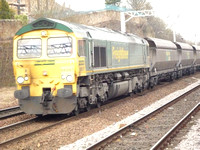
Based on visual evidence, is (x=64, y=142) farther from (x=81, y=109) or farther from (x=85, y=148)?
(x=81, y=109)

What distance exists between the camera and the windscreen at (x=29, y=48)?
38.0ft

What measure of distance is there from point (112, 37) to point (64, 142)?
23.8 ft

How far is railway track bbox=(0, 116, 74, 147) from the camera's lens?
903 cm

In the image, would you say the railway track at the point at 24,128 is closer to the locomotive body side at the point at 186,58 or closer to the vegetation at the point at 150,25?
the locomotive body side at the point at 186,58

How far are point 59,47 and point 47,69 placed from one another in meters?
0.85

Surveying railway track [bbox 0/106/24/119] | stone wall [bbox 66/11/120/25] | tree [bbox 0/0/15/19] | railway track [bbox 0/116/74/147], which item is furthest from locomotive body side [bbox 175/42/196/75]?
railway track [bbox 0/116/74/147]

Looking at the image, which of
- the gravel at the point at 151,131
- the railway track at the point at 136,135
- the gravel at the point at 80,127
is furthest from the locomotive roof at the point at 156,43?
the railway track at the point at 136,135

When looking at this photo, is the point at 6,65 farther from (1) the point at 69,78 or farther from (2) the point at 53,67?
(1) the point at 69,78

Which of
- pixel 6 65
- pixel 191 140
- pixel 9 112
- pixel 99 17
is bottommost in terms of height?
pixel 9 112

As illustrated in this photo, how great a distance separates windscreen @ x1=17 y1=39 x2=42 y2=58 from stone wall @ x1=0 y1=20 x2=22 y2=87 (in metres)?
12.7

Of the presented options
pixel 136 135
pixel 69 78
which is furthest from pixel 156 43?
pixel 136 135

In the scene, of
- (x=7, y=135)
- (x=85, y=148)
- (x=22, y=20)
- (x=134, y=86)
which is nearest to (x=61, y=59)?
(x=7, y=135)

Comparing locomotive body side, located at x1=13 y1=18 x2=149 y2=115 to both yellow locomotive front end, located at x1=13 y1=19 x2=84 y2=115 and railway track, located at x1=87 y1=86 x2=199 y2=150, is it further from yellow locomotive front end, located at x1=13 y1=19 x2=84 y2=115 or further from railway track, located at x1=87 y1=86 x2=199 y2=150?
railway track, located at x1=87 y1=86 x2=199 y2=150

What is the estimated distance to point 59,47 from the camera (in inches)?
448
